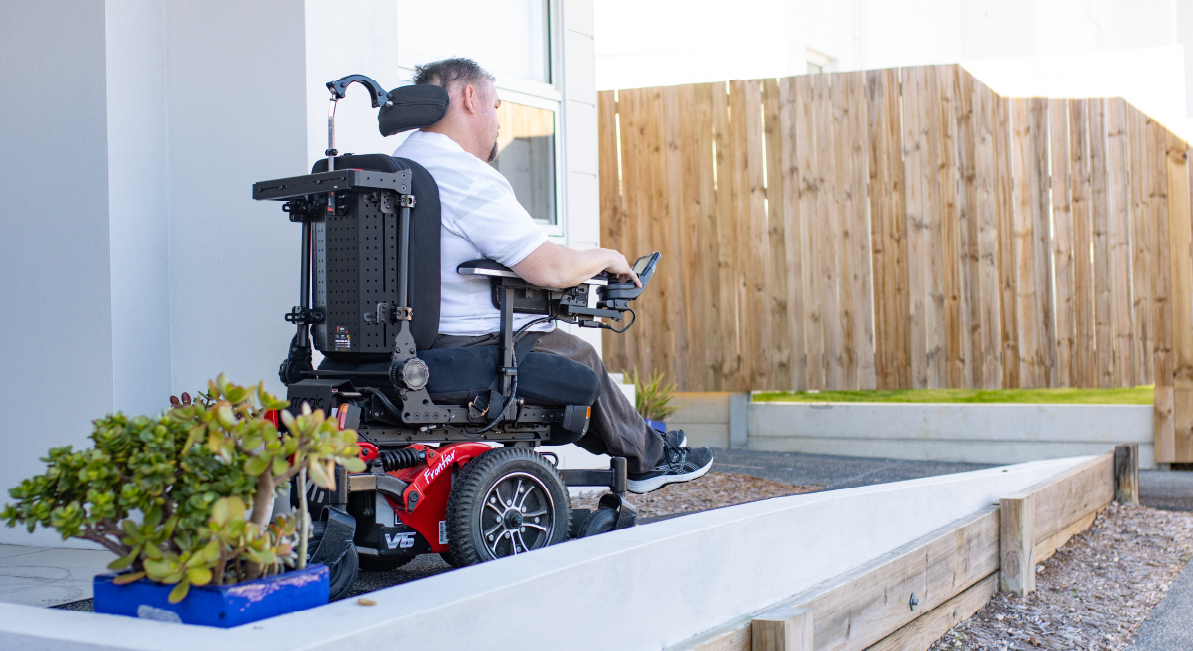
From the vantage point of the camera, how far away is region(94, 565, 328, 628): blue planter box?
4.30ft

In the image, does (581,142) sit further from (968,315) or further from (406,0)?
(968,315)

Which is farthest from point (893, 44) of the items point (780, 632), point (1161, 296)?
point (780, 632)

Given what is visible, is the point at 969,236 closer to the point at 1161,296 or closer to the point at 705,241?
the point at 1161,296

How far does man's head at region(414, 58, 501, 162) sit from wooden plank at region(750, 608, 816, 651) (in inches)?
52.7

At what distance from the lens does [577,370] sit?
242 centimetres

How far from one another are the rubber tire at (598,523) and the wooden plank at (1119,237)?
4458 mm

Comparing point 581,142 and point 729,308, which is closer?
point 581,142

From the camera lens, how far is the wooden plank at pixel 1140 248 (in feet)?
19.2

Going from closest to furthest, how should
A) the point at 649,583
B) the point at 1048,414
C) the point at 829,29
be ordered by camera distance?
the point at 649,583
the point at 1048,414
the point at 829,29

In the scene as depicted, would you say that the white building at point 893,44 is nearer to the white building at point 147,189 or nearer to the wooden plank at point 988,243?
the wooden plank at point 988,243

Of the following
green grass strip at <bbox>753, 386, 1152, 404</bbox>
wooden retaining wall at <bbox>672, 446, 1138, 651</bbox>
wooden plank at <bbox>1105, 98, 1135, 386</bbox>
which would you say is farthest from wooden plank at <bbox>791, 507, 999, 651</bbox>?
green grass strip at <bbox>753, 386, 1152, 404</bbox>

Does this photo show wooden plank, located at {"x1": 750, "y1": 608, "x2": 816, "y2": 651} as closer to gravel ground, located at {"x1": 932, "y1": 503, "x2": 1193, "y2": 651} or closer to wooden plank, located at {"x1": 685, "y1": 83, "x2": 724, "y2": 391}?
gravel ground, located at {"x1": 932, "y1": 503, "x2": 1193, "y2": 651}

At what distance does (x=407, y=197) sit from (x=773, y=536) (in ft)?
3.65

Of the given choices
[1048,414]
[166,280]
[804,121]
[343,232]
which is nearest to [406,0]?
[166,280]
